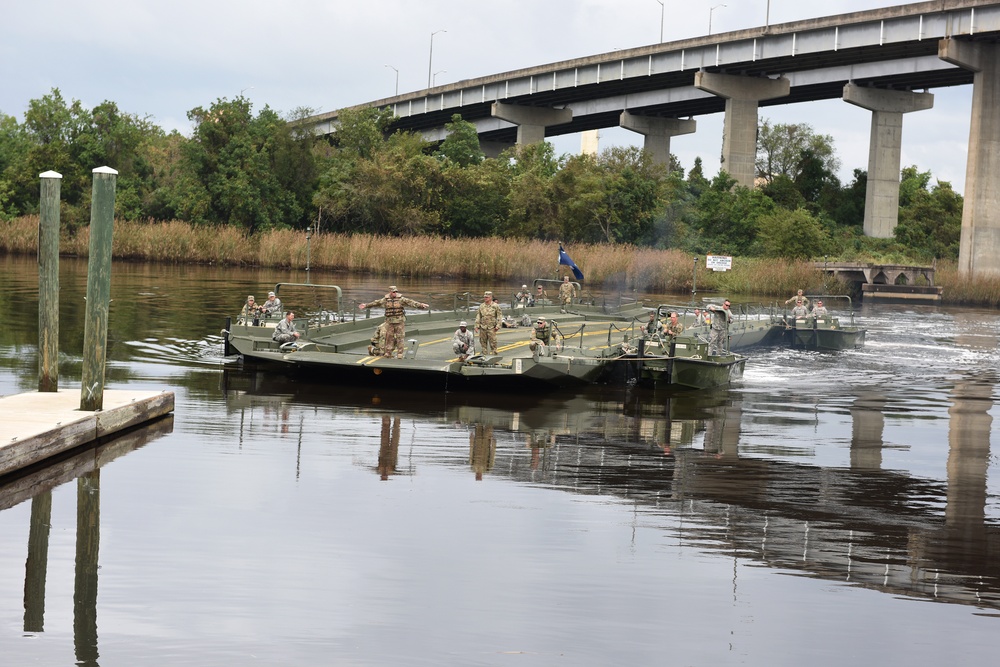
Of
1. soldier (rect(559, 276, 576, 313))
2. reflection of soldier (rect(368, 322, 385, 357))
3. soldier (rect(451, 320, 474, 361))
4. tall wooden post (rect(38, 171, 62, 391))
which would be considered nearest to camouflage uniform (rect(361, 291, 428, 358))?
reflection of soldier (rect(368, 322, 385, 357))

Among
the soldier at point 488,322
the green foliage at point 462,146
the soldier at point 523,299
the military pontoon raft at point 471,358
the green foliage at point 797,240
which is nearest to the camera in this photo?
the military pontoon raft at point 471,358

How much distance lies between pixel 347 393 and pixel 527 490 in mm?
9977

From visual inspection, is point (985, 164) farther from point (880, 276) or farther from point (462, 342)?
point (462, 342)

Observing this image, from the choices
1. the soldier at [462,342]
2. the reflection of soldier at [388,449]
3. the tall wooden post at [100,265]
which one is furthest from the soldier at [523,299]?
the tall wooden post at [100,265]

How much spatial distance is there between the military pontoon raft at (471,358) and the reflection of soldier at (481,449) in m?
3.79

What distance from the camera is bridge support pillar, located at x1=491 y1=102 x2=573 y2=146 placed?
314ft

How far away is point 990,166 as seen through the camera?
64125 mm

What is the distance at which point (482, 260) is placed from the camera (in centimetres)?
7138

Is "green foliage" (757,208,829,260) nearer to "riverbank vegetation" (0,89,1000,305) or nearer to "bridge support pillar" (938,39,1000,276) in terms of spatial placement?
"riverbank vegetation" (0,89,1000,305)

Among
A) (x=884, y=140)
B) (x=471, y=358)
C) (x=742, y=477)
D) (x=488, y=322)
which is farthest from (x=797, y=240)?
(x=742, y=477)

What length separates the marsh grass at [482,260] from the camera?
70.1 meters

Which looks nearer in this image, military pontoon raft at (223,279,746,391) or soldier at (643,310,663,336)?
military pontoon raft at (223,279,746,391)

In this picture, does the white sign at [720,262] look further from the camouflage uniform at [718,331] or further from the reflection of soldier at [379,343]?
the reflection of soldier at [379,343]

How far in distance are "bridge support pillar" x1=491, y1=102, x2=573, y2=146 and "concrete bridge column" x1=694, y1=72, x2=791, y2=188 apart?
1846cm
